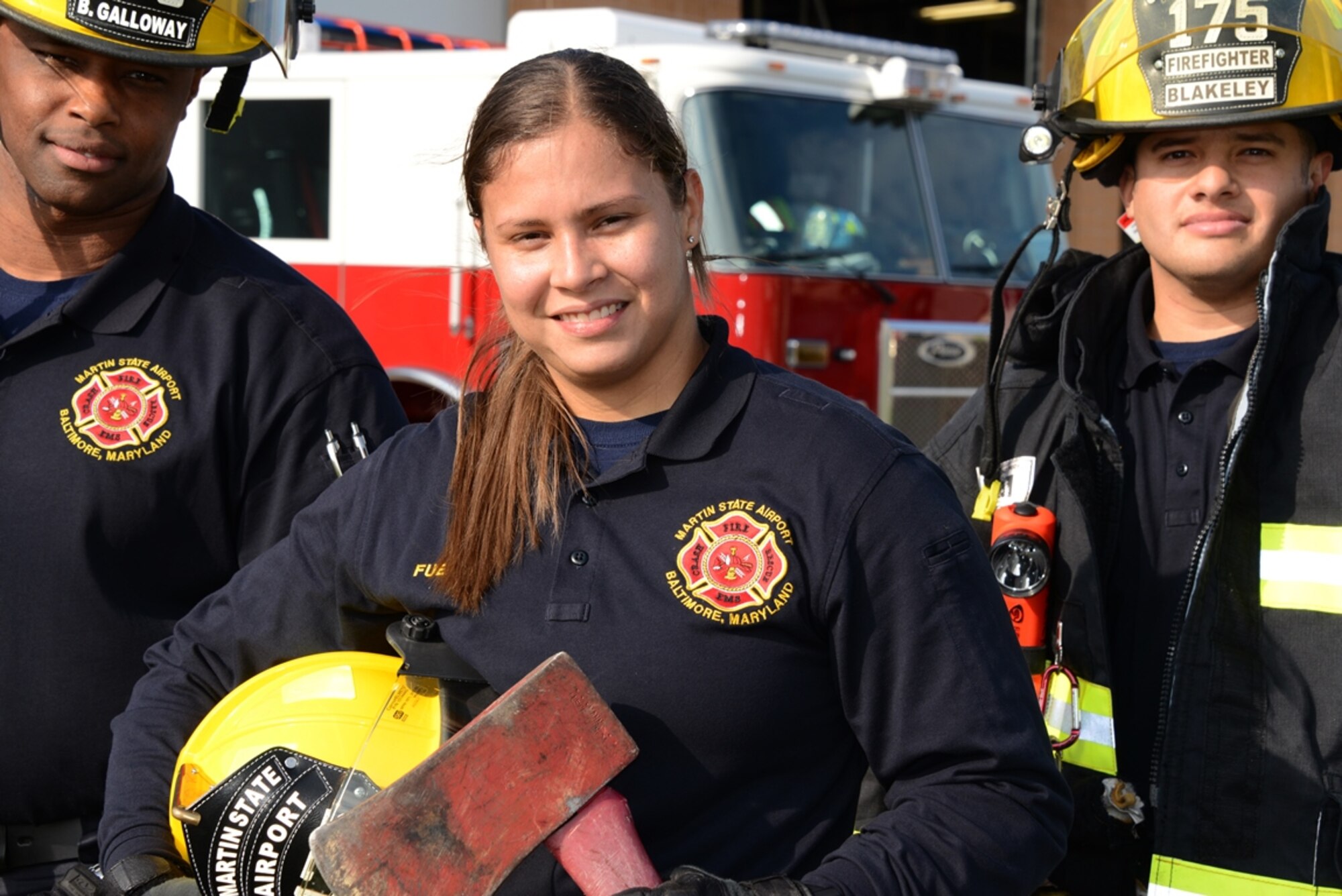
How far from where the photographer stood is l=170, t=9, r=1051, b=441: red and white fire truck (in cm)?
707

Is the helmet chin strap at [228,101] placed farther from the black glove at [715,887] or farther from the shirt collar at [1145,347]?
the black glove at [715,887]

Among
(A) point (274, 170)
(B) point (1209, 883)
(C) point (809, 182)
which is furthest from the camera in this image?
(A) point (274, 170)

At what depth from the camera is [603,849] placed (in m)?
1.78

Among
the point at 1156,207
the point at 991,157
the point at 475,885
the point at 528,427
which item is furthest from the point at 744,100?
the point at 475,885

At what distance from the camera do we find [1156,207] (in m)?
2.93

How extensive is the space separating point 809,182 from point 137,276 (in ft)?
16.0

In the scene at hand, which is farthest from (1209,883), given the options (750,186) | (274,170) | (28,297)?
(274,170)

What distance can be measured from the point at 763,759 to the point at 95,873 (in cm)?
104

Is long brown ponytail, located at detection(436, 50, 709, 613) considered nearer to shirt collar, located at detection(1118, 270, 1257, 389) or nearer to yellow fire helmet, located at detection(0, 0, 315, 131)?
yellow fire helmet, located at detection(0, 0, 315, 131)

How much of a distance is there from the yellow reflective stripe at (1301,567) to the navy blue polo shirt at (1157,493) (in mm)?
172

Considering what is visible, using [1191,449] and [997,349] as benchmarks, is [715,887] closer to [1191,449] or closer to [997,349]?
[1191,449]

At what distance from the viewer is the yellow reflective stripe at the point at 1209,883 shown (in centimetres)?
250

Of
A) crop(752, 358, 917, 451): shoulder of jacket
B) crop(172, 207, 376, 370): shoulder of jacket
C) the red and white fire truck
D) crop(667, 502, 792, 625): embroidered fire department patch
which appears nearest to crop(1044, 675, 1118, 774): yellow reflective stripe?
crop(752, 358, 917, 451): shoulder of jacket

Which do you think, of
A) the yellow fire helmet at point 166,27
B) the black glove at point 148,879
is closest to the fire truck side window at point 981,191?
the yellow fire helmet at point 166,27
